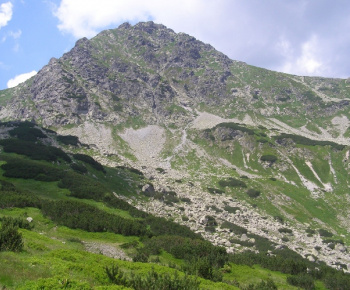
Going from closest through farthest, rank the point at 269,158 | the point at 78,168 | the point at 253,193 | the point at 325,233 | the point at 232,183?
the point at 78,168 < the point at 325,233 < the point at 253,193 < the point at 232,183 < the point at 269,158

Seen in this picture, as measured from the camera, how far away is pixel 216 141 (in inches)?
4779

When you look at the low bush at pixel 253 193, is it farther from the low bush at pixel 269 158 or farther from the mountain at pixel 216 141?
the low bush at pixel 269 158

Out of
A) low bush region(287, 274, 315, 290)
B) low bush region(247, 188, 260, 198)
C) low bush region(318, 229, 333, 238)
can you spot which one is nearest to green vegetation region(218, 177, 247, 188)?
low bush region(247, 188, 260, 198)

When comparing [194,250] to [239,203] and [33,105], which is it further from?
[33,105]

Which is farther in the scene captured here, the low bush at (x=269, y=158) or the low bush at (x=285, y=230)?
the low bush at (x=269, y=158)

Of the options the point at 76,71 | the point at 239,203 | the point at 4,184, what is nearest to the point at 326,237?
the point at 239,203

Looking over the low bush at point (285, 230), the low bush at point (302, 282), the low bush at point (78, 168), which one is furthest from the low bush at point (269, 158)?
the low bush at point (302, 282)

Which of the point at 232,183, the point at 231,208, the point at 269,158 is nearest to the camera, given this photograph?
the point at 231,208

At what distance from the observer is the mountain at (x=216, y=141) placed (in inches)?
2293

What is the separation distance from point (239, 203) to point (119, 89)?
4650 inches

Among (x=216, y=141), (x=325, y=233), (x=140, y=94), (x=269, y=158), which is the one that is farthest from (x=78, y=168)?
(x=140, y=94)

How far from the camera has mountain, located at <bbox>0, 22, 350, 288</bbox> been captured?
58250 millimetres

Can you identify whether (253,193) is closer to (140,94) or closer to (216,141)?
(216,141)

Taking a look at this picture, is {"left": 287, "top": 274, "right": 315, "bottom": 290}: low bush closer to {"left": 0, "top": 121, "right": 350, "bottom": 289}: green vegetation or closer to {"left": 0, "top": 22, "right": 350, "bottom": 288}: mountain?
{"left": 0, "top": 121, "right": 350, "bottom": 289}: green vegetation
